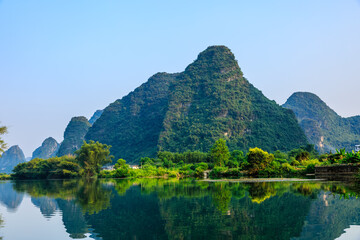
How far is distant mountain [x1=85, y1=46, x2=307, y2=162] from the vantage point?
117 m

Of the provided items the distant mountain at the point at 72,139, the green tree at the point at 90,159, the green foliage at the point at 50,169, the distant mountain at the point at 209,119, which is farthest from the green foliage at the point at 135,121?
the green tree at the point at 90,159

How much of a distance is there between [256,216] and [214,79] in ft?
431

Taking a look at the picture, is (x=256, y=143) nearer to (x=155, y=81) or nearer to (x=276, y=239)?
(x=155, y=81)

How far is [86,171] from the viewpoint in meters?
67.6

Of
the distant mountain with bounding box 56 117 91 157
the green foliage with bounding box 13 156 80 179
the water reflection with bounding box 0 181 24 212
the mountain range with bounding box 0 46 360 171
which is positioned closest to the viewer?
the water reflection with bounding box 0 181 24 212

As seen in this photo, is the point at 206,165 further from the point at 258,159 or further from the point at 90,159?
the point at 90,159

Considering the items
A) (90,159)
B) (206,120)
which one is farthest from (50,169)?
(206,120)

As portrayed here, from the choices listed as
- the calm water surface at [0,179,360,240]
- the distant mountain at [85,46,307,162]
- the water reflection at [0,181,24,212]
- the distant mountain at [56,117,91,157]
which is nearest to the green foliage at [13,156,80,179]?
the water reflection at [0,181,24,212]

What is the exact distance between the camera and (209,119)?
405ft

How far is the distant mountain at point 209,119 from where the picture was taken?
11719 cm

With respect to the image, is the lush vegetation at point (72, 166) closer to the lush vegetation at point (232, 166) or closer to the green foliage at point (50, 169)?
the green foliage at point (50, 169)

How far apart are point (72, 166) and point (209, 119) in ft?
212

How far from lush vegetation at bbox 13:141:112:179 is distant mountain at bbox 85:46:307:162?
45.5 m

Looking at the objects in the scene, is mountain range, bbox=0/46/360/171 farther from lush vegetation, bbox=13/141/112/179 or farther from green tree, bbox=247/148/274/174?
green tree, bbox=247/148/274/174
